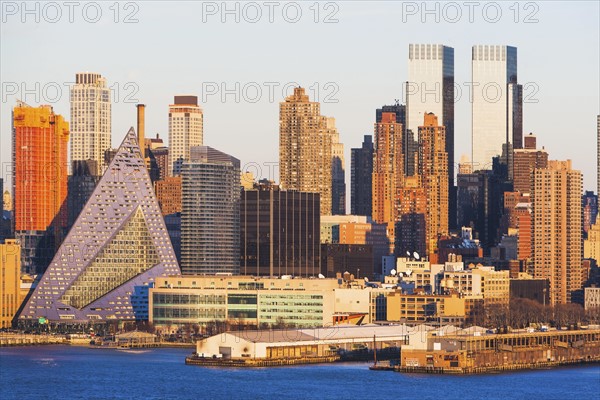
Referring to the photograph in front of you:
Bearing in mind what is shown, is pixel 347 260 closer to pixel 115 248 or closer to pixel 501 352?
pixel 115 248

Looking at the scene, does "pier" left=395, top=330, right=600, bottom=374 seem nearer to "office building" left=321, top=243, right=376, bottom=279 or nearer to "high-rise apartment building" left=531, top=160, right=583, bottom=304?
"office building" left=321, top=243, right=376, bottom=279

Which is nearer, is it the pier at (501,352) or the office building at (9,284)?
the pier at (501,352)

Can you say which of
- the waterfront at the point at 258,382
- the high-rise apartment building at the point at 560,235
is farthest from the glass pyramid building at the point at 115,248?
the high-rise apartment building at the point at 560,235

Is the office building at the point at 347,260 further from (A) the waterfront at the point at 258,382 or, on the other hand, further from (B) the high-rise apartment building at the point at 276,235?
(A) the waterfront at the point at 258,382

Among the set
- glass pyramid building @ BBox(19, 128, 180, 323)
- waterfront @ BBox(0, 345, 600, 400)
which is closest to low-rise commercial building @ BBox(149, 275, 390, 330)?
glass pyramid building @ BBox(19, 128, 180, 323)

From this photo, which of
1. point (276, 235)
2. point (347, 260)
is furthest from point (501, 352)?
point (347, 260)

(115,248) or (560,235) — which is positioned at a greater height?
(560,235)

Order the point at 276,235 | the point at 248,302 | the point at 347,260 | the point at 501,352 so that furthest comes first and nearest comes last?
the point at 347,260 < the point at 276,235 < the point at 248,302 < the point at 501,352
